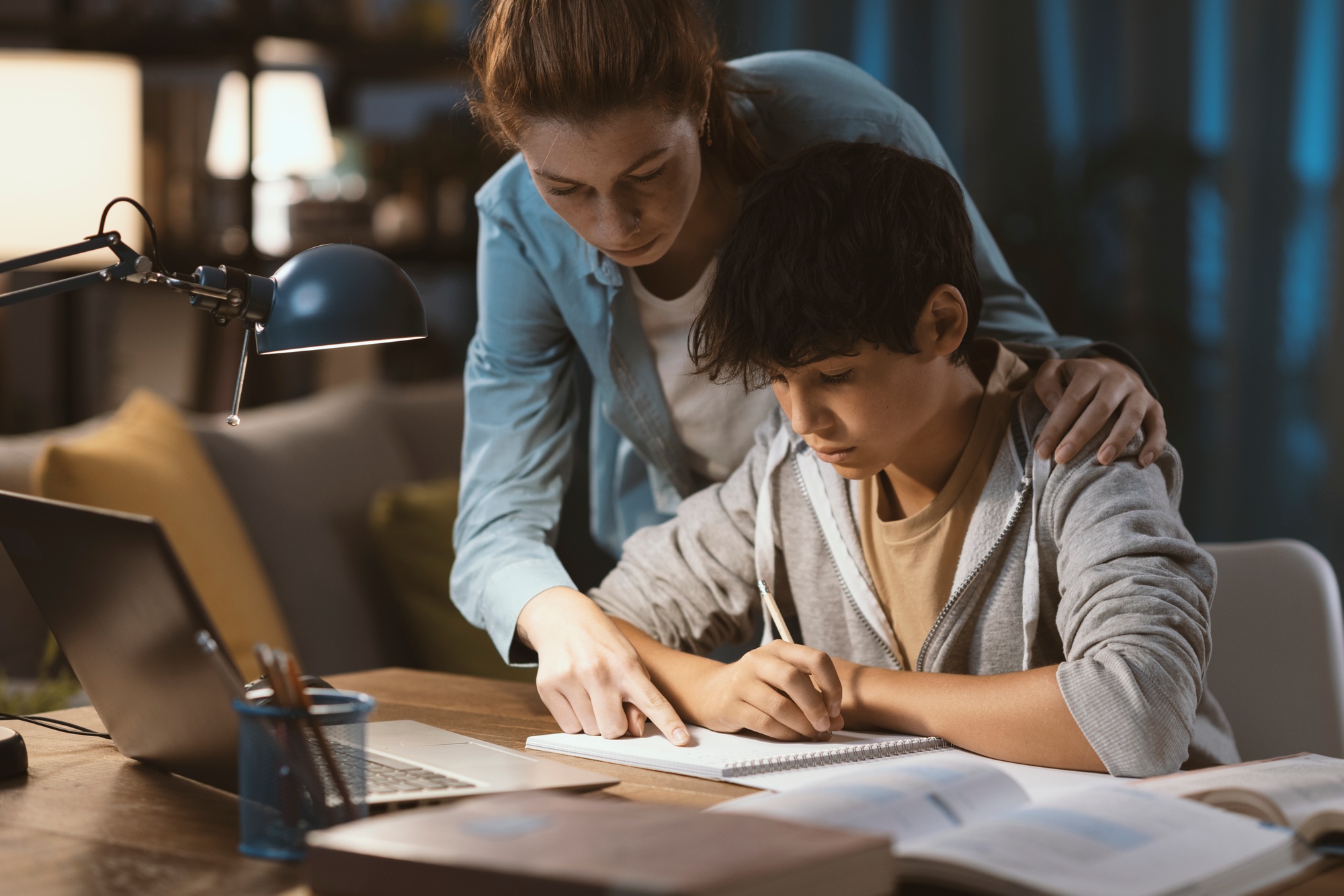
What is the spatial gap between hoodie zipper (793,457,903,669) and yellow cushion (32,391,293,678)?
1.03 m

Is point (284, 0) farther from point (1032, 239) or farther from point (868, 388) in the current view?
point (868, 388)

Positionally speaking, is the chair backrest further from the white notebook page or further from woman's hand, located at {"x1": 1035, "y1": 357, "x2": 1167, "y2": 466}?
the white notebook page

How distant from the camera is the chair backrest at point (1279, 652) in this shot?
4.29 feet

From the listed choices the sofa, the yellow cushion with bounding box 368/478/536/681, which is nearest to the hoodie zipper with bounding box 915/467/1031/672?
the yellow cushion with bounding box 368/478/536/681

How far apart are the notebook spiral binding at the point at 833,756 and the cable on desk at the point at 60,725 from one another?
1.78ft

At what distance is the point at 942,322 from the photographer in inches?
45.4

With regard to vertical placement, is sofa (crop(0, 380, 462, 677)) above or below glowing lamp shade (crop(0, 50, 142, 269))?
below

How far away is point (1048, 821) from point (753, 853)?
0.66 feet

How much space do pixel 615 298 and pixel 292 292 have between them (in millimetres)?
552

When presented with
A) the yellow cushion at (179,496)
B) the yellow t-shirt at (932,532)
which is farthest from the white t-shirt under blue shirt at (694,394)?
the yellow cushion at (179,496)

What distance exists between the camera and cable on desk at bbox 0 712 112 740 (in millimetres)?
1095

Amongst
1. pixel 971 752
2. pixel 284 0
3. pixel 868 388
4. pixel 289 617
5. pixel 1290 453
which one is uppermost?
pixel 284 0

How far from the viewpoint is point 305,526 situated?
2424 millimetres

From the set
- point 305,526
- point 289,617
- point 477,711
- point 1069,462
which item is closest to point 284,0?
point 305,526
